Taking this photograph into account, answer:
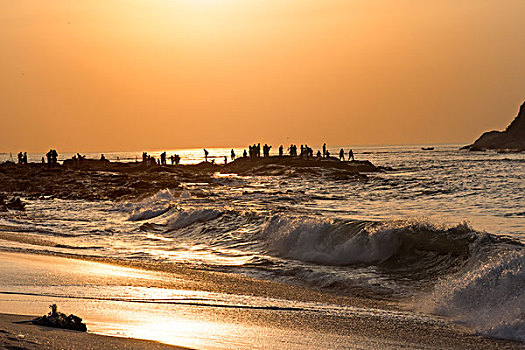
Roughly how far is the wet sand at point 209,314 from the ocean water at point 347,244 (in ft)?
2.52

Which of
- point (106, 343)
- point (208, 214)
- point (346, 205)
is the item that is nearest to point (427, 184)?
point (346, 205)

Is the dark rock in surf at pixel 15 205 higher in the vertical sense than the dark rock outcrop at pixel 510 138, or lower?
lower

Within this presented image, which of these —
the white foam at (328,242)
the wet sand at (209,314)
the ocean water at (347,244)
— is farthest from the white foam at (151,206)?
the wet sand at (209,314)

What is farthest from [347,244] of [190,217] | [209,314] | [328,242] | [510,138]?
[510,138]

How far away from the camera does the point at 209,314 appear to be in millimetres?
7215

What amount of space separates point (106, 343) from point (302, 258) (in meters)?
8.30

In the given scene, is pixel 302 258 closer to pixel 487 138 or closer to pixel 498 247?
pixel 498 247

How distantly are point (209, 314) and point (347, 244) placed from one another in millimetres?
6426

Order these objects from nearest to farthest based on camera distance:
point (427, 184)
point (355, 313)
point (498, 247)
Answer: point (355, 313)
point (498, 247)
point (427, 184)

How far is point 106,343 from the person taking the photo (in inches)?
206

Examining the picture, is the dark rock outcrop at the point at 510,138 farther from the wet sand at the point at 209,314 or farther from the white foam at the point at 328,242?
the wet sand at the point at 209,314

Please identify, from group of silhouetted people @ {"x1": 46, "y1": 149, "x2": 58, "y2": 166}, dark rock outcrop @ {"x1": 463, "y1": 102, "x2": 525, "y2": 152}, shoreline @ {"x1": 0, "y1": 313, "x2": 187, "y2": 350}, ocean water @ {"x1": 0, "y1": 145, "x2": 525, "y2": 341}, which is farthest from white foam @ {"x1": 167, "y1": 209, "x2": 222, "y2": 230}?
dark rock outcrop @ {"x1": 463, "y1": 102, "x2": 525, "y2": 152}

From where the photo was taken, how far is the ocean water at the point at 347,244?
8.28 m

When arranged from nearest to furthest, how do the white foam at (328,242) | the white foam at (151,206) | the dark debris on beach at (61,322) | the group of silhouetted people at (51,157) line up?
the dark debris on beach at (61,322), the white foam at (328,242), the white foam at (151,206), the group of silhouetted people at (51,157)
